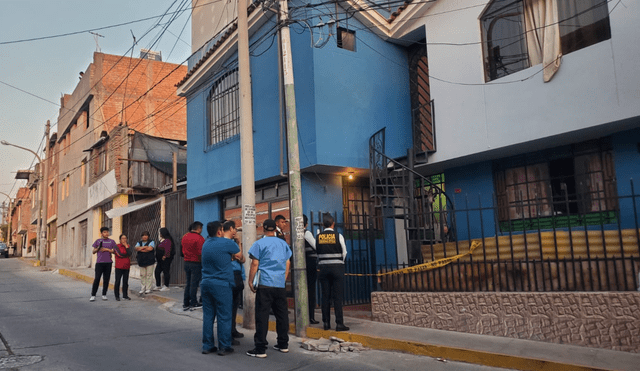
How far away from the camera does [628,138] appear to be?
26.5 feet

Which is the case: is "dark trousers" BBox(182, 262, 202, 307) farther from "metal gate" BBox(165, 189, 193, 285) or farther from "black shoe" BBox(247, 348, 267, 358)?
"metal gate" BBox(165, 189, 193, 285)

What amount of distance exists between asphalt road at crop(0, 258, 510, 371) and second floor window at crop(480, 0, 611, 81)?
18.3ft

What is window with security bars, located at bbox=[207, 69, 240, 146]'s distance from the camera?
12312mm

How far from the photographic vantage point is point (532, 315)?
6.53m

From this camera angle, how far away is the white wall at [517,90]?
743 cm

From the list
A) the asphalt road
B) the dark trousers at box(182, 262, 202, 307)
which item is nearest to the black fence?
the asphalt road

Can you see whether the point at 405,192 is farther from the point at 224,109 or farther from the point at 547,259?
the point at 224,109

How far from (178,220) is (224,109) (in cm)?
436

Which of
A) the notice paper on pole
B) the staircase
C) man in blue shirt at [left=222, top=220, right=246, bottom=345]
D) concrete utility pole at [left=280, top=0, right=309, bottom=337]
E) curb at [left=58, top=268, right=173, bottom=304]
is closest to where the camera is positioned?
man in blue shirt at [left=222, top=220, right=246, bottom=345]

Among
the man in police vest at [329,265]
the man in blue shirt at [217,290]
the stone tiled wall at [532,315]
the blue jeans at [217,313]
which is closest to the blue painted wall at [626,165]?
the stone tiled wall at [532,315]

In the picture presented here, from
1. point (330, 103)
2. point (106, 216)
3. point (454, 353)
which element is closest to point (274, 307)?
point (454, 353)

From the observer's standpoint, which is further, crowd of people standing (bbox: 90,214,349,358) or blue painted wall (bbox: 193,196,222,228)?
blue painted wall (bbox: 193,196,222,228)

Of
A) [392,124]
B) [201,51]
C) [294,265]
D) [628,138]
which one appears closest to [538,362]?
[294,265]

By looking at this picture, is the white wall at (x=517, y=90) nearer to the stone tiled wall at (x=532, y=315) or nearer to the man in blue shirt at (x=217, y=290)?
the stone tiled wall at (x=532, y=315)
